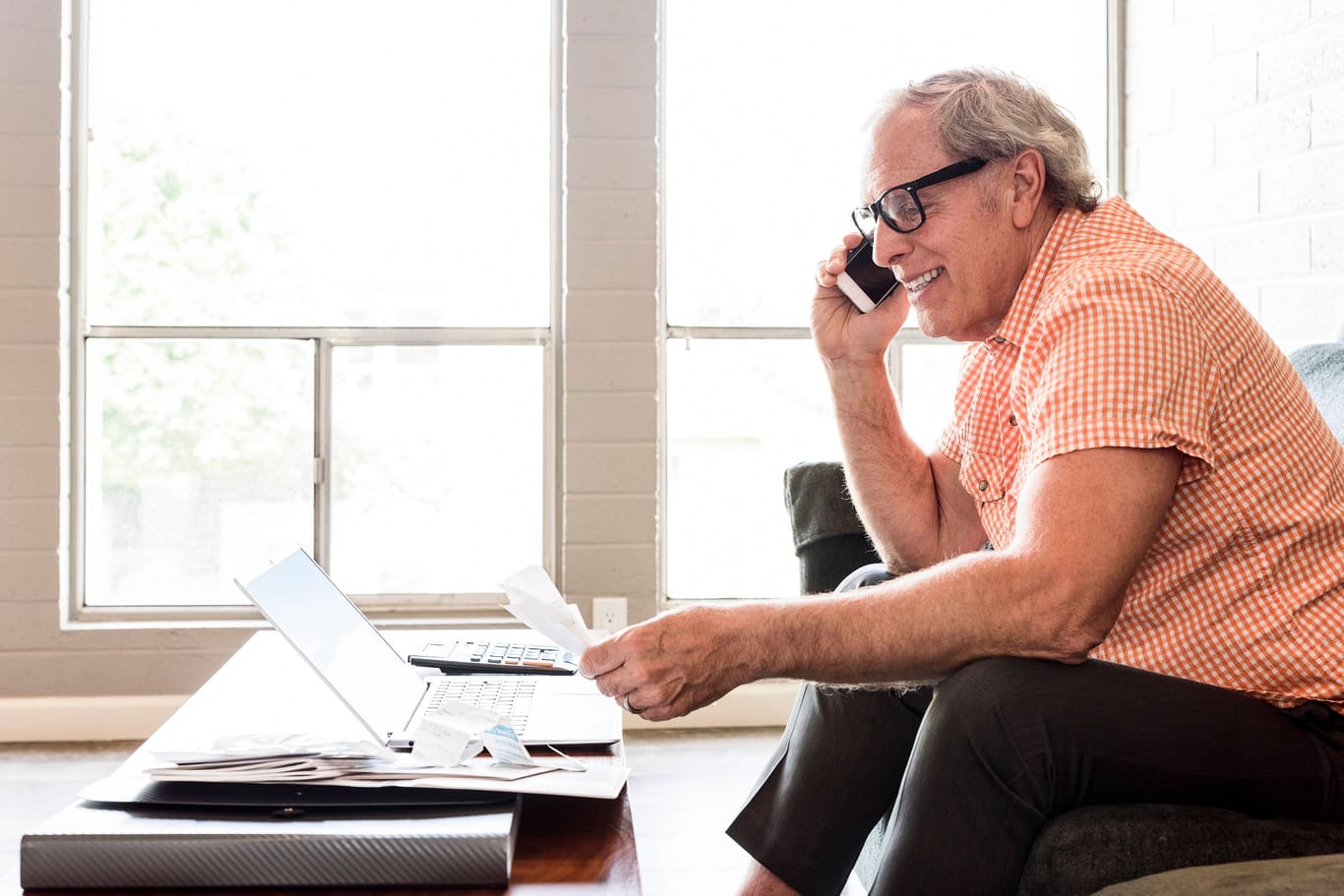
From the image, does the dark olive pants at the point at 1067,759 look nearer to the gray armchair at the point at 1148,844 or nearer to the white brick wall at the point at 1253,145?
the gray armchair at the point at 1148,844

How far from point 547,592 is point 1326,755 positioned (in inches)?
29.3

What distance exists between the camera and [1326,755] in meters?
1.14

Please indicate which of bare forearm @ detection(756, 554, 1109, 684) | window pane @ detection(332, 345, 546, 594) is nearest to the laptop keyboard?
bare forearm @ detection(756, 554, 1109, 684)

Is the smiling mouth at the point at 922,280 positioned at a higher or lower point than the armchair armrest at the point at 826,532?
Result: higher

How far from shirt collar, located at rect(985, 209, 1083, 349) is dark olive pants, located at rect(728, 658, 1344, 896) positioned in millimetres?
458

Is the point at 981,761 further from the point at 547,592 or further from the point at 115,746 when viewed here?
the point at 115,746

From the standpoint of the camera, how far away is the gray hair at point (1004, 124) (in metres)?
1.44

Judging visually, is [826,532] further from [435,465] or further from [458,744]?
[435,465]

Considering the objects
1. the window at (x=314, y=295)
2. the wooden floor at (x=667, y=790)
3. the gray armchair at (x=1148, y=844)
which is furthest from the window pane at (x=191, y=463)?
the gray armchair at (x=1148, y=844)

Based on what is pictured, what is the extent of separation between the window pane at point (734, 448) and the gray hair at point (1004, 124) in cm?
184

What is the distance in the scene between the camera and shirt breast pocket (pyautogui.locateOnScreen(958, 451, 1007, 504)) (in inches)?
59.9

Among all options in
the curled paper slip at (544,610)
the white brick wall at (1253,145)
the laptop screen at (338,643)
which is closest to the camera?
the curled paper slip at (544,610)

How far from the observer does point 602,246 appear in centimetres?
314

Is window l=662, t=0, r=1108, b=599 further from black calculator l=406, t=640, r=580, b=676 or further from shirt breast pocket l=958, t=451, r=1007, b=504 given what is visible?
shirt breast pocket l=958, t=451, r=1007, b=504
